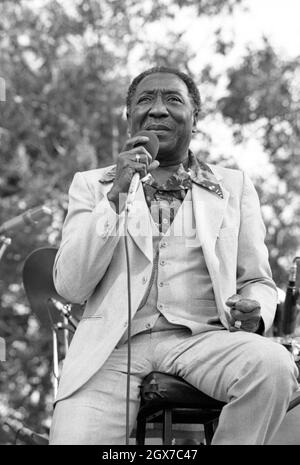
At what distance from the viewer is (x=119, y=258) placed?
3055mm

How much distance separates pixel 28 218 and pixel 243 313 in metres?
2.03

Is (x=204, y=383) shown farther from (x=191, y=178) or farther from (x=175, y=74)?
(x=175, y=74)

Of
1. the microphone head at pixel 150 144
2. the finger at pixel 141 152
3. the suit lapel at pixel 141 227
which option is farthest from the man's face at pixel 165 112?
the finger at pixel 141 152

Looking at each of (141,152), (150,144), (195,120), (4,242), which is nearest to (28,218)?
(4,242)

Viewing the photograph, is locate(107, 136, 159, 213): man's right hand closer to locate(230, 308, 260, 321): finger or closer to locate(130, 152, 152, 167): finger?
locate(130, 152, 152, 167): finger

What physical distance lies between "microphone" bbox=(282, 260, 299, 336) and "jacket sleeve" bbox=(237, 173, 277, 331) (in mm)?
1001

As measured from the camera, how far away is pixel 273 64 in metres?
10.2

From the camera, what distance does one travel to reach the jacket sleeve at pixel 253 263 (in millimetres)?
3121

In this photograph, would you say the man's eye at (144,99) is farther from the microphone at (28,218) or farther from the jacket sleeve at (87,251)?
the microphone at (28,218)

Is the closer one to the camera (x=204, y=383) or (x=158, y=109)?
(x=204, y=383)

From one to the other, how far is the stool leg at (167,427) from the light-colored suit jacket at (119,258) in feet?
0.94
